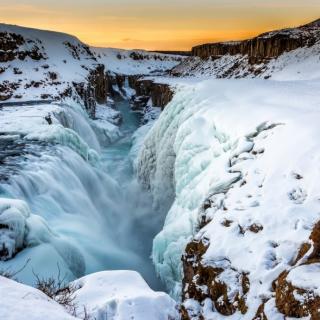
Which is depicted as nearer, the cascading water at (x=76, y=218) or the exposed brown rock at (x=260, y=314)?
the exposed brown rock at (x=260, y=314)

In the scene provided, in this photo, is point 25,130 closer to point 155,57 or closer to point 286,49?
point 286,49

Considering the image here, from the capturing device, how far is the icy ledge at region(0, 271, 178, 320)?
428cm

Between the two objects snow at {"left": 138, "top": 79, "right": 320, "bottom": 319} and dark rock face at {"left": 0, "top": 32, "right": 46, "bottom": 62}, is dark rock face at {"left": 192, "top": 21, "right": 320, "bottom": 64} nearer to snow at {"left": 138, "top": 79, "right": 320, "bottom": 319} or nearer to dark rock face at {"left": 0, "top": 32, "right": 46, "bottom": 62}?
dark rock face at {"left": 0, "top": 32, "right": 46, "bottom": 62}

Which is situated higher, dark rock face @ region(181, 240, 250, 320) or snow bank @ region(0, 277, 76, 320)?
snow bank @ region(0, 277, 76, 320)

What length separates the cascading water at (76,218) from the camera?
985cm

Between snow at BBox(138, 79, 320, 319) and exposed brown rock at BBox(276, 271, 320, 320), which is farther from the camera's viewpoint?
snow at BBox(138, 79, 320, 319)

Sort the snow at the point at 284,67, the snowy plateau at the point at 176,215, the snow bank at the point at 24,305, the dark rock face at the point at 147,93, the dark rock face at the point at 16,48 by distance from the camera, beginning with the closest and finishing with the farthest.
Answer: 1. the snow bank at the point at 24,305
2. the snowy plateau at the point at 176,215
3. the snow at the point at 284,67
4. the dark rock face at the point at 16,48
5. the dark rock face at the point at 147,93

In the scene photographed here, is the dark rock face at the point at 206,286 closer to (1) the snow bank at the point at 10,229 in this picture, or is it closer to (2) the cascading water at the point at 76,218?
(2) the cascading water at the point at 76,218

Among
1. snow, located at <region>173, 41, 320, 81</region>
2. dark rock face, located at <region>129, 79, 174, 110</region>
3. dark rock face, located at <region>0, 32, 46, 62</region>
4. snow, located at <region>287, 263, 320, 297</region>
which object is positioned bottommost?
dark rock face, located at <region>129, 79, 174, 110</region>

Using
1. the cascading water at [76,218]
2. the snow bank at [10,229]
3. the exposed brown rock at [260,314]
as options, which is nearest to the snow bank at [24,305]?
the exposed brown rock at [260,314]

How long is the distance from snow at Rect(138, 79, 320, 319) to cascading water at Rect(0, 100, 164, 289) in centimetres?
209

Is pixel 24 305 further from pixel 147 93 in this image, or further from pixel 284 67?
pixel 147 93

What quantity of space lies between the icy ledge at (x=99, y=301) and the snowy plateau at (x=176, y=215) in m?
0.02

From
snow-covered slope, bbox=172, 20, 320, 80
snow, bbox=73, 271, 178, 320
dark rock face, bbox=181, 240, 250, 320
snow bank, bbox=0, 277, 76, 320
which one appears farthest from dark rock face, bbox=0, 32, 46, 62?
snow bank, bbox=0, 277, 76, 320
